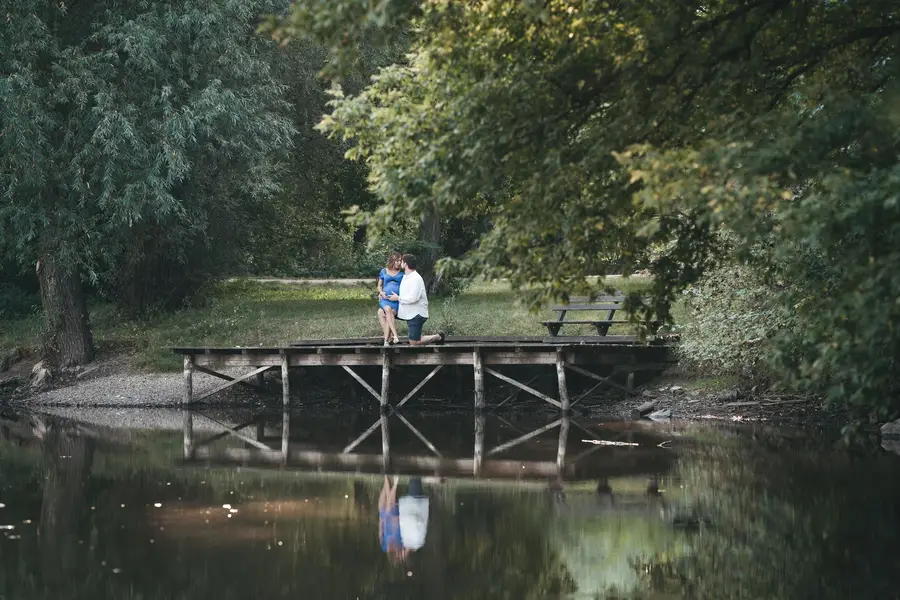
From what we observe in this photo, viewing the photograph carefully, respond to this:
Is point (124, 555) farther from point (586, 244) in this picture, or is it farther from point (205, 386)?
point (205, 386)

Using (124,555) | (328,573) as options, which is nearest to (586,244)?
(328,573)

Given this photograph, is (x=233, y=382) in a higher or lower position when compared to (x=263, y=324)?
lower

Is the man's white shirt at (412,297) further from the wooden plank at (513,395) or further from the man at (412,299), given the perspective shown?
the wooden plank at (513,395)

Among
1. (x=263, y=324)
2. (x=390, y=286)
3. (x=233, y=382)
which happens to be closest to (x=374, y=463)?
(x=390, y=286)

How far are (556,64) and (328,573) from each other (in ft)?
16.5

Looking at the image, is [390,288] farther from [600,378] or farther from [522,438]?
[522,438]

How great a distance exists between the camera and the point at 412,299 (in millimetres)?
23109

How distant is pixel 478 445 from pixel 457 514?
18.8 ft

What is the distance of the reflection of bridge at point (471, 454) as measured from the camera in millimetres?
16562

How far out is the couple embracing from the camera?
2306 cm

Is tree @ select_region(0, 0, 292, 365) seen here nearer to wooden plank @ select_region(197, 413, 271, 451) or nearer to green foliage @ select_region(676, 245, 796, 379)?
wooden plank @ select_region(197, 413, 271, 451)

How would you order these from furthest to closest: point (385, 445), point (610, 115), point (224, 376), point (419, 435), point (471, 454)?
point (224, 376) → point (419, 435) → point (385, 445) → point (471, 454) → point (610, 115)

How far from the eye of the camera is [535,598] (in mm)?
10023

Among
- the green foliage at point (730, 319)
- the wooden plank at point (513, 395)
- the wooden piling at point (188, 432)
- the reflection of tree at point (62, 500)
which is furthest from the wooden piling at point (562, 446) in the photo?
the reflection of tree at point (62, 500)
